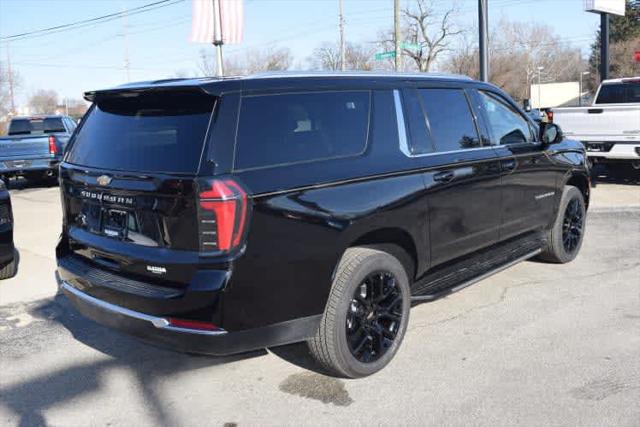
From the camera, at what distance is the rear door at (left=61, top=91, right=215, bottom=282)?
10.7ft

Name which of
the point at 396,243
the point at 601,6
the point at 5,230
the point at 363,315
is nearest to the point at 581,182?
the point at 396,243

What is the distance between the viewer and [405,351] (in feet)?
14.4

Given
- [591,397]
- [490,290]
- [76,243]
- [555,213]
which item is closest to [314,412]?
[591,397]

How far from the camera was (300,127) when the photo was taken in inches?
143

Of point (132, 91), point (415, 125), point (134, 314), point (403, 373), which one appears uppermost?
point (132, 91)

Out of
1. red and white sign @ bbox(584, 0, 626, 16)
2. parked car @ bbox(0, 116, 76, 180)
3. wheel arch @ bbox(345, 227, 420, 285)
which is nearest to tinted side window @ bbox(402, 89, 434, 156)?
wheel arch @ bbox(345, 227, 420, 285)

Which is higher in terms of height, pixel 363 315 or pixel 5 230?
pixel 5 230

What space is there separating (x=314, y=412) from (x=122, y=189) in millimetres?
1677

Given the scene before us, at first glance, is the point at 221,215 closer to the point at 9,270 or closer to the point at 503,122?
the point at 503,122

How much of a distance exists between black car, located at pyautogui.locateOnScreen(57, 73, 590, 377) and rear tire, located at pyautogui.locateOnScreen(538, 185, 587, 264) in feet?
Result: 5.74

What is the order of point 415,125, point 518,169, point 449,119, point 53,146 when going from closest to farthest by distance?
point 415,125 < point 449,119 < point 518,169 < point 53,146

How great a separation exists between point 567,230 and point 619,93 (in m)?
8.48

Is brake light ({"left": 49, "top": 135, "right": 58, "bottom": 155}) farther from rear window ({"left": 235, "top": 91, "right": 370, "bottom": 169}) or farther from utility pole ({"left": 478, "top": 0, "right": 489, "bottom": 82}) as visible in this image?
rear window ({"left": 235, "top": 91, "right": 370, "bottom": 169})

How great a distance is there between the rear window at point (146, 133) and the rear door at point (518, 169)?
272 cm
